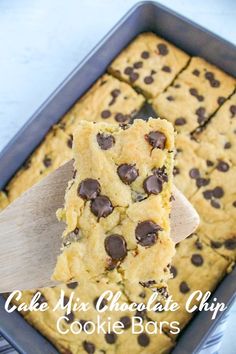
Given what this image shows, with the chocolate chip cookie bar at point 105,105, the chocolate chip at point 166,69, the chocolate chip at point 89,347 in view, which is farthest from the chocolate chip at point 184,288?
the chocolate chip at point 166,69

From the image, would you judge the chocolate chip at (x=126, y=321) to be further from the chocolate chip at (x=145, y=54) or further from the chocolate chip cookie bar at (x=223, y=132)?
the chocolate chip at (x=145, y=54)

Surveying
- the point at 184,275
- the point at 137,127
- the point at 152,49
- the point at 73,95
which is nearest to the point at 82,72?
the point at 73,95

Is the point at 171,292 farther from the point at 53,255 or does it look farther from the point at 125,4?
the point at 125,4

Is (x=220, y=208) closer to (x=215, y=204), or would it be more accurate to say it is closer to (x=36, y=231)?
(x=215, y=204)

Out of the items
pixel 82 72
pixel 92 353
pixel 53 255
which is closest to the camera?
pixel 53 255

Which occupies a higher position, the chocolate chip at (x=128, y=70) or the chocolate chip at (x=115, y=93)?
the chocolate chip at (x=128, y=70)
